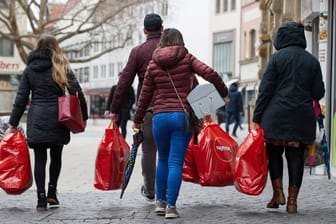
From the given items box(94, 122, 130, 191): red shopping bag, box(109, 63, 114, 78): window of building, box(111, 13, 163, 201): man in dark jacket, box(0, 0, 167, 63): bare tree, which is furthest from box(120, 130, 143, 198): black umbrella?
box(109, 63, 114, 78): window of building

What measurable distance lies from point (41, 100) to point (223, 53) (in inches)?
2327

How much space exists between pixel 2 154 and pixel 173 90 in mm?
2077

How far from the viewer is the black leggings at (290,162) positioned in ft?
25.0

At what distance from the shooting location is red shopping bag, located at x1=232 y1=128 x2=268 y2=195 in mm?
7543

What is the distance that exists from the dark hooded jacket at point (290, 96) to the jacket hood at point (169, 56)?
92 centimetres

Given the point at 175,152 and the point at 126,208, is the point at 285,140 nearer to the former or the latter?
the point at 175,152

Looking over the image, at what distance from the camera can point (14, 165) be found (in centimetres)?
812

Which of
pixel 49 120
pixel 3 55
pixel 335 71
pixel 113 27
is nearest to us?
pixel 49 120

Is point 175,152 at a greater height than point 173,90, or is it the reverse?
point 173,90

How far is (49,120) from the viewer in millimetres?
7875

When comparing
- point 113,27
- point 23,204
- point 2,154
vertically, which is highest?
point 113,27

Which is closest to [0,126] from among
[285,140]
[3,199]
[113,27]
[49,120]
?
[3,199]

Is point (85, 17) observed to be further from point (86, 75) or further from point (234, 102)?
point (86, 75)

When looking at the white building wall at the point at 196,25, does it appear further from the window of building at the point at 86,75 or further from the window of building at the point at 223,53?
the window of building at the point at 86,75
